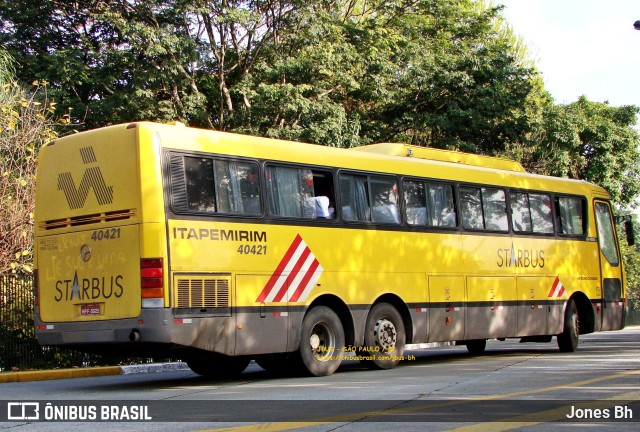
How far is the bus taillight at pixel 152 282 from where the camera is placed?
1161 cm

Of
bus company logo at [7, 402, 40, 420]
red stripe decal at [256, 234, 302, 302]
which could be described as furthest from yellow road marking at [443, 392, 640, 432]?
red stripe decal at [256, 234, 302, 302]

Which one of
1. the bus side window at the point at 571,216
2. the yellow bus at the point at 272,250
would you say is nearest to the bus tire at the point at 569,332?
the yellow bus at the point at 272,250

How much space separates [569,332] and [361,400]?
10.0 m

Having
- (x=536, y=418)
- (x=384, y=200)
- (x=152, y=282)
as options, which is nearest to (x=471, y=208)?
(x=384, y=200)

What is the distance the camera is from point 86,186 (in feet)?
41.2

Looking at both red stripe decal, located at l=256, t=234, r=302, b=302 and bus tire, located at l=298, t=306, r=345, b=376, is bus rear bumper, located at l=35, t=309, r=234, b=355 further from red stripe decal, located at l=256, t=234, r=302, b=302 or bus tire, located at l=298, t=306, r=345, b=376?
bus tire, located at l=298, t=306, r=345, b=376

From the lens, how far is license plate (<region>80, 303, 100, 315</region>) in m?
12.2

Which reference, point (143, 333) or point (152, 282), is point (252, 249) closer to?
point (152, 282)

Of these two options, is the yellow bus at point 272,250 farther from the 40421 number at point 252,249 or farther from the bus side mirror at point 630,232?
the bus side mirror at point 630,232

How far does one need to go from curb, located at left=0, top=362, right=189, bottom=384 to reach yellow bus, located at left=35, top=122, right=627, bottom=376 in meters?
2.59

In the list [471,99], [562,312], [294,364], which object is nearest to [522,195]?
[562,312]

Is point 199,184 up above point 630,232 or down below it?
above

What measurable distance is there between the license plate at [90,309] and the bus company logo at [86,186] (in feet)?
4.49

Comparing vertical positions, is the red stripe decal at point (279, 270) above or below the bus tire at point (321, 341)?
above
